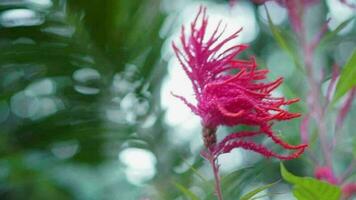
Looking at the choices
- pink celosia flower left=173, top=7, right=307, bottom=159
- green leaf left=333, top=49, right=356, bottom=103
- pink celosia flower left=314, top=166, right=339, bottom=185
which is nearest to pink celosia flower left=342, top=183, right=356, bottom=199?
pink celosia flower left=314, top=166, right=339, bottom=185

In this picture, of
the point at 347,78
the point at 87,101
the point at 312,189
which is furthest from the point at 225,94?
the point at 87,101

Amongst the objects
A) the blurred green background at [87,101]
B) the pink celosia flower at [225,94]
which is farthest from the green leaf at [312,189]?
the blurred green background at [87,101]

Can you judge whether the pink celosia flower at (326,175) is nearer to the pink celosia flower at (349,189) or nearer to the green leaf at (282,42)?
the pink celosia flower at (349,189)

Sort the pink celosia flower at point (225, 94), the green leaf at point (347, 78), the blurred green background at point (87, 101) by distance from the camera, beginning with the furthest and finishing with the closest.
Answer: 1. the blurred green background at point (87, 101)
2. the green leaf at point (347, 78)
3. the pink celosia flower at point (225, 94)

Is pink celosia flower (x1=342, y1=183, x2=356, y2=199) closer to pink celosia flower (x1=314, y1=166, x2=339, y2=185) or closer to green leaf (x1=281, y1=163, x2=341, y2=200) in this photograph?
pink celosia flower (x1=314, y1=166, x2=339, y2=185)

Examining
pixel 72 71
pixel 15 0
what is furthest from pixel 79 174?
pixel 15 0

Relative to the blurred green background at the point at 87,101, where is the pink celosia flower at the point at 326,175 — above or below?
below

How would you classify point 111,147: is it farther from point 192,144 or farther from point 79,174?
point 192,144

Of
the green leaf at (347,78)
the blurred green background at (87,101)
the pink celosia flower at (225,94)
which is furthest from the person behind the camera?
the blurred green background at (87,101)
